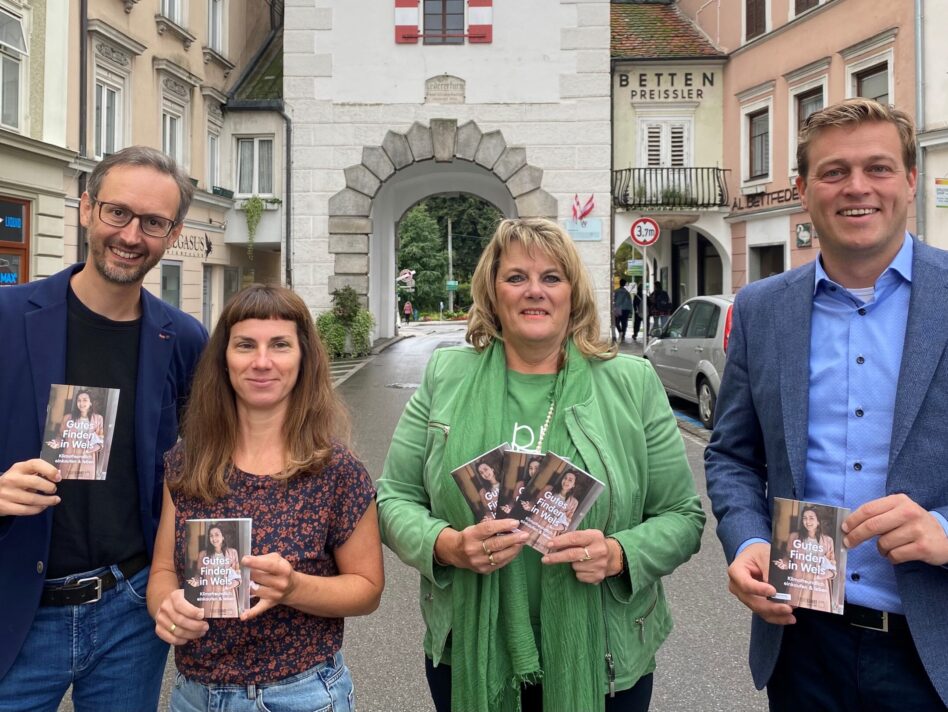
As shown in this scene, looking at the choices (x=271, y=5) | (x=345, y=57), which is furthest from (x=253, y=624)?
(x=271, y=5)

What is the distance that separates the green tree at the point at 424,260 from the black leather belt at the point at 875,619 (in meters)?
55.7

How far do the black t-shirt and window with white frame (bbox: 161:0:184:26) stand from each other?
18.4 m

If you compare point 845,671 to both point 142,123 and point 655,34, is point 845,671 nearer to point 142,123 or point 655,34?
point 142,123

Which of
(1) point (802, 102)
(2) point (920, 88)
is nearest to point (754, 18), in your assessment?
(1) point (802, 102)

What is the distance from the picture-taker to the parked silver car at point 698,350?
10.2 m

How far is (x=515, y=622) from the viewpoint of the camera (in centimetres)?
221

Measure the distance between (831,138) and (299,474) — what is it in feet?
5.51

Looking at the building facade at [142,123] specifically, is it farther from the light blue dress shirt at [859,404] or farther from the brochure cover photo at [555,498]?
the light blue dress shirt at [859,404]

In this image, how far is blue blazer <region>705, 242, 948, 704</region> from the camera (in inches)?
76.3

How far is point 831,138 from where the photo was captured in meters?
2.10

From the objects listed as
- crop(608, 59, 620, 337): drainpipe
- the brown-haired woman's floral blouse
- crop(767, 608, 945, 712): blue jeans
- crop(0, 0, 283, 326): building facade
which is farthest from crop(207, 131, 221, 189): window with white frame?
crop(767, 608, 945, 712): blue jeans

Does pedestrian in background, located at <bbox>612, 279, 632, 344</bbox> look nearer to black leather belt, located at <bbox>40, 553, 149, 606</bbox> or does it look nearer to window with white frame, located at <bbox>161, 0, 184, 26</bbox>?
window with white frame, located at <bbox>161, 0, 184, 26</bbox>

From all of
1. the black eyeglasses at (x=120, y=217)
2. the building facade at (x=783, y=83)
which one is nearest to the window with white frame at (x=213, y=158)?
the building facade at (x=783, y=83)

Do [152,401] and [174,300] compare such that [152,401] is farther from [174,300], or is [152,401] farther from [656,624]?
[174,300]
